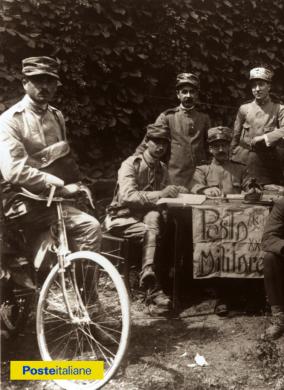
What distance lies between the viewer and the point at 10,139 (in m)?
3.89

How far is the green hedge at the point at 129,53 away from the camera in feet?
19.3

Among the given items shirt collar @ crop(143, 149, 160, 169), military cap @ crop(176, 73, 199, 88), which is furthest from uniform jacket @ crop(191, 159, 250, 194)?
military cap @ crop(176, 73, 199, 88)

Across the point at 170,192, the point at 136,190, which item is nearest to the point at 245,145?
the point at 170,192

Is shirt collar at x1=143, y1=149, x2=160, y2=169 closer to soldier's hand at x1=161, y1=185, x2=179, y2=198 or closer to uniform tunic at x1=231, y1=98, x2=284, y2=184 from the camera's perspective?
soldier's hand at x1=161, y1=185, x2=179, y2=198

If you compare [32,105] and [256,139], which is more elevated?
[32,105]

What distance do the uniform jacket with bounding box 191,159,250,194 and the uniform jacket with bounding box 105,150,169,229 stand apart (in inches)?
16.2

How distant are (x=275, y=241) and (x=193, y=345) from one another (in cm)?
103

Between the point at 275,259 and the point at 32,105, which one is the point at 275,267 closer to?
the point at 275,259

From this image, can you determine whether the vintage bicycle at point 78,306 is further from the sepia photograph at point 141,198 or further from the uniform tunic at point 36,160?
the uniform tunic at point 36,160

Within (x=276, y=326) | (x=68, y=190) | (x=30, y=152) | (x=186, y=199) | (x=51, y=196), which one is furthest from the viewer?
(x=186, y=199)

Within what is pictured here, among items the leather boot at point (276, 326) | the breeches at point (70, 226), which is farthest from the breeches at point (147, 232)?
the leather boot at point (276, 326)

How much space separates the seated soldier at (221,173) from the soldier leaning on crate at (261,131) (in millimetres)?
429

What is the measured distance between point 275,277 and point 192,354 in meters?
0.89

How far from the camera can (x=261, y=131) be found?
239 inches
